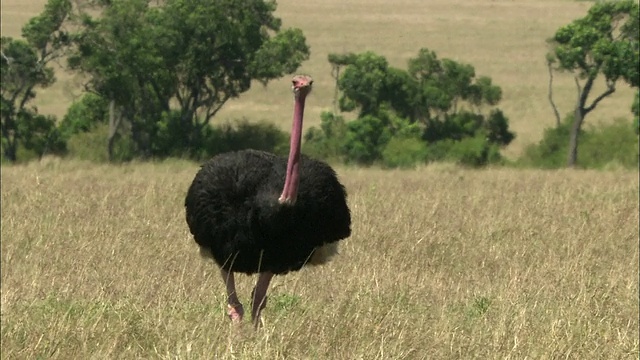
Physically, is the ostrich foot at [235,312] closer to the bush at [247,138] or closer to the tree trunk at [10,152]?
the tree trunk at [10,152]

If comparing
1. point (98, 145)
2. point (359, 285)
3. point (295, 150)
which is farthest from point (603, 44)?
point (295, 150)

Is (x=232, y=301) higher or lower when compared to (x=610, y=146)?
higher

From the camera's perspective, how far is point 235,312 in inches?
230

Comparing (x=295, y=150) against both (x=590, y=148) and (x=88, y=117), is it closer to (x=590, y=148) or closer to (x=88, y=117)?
(x=88, y=117)

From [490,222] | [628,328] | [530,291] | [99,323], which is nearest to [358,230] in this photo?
[490,222]

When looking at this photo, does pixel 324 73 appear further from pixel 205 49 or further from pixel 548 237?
pixel 548 237

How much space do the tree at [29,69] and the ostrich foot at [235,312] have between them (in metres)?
22.9

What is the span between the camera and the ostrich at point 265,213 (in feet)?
19.3

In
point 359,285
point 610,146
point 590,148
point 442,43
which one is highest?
point 359,285

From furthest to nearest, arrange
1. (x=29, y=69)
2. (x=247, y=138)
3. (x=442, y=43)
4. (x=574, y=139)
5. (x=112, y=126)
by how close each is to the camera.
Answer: (x=442, y=43) < (x=247, y=138) < (x=112, y=126) < (x=574, y=139) < (x=29, y=69)

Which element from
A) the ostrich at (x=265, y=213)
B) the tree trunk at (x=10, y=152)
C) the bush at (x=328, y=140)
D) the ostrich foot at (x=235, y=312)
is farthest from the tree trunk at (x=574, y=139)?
the ostrich foot at (x=235, y=312)

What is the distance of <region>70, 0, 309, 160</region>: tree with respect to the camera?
28.2 metres

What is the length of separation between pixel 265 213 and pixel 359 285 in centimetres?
86

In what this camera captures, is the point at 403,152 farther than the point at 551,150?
No
